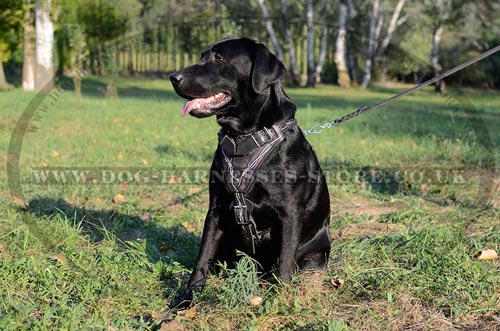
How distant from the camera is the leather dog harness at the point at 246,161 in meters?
3.34

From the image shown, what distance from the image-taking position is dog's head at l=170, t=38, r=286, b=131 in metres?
3.36

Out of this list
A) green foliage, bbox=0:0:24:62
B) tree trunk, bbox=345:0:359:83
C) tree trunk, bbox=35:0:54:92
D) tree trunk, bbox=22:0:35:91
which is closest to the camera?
tree trunk, bbox=35:0:54:92

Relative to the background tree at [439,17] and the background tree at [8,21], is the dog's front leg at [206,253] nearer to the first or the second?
the background tree at [8,21]

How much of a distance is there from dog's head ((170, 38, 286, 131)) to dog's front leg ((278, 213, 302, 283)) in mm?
681

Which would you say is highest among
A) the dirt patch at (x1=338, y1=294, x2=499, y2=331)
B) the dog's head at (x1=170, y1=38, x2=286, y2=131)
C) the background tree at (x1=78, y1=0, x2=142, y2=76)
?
the dog's head at (x1=170, y1=38, x2=286, y2=131)

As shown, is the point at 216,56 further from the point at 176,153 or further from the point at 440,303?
the point at 176,153

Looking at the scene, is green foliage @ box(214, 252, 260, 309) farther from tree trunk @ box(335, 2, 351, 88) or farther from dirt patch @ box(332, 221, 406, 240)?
tree trunk @ box(335, 2, 351, 88)

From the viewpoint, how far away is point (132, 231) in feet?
15.8

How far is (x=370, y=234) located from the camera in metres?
4.83

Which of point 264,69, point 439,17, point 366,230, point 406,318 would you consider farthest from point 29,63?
point 406,318

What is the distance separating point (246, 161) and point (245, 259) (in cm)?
57

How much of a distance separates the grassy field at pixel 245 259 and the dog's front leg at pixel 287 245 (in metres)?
0.10

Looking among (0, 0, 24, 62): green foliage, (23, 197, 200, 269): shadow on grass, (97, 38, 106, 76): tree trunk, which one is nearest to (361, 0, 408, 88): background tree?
(97, 38, 106, 76): tree trunk

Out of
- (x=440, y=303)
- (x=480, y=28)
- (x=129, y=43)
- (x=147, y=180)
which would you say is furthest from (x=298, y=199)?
(x=480, y=28)
